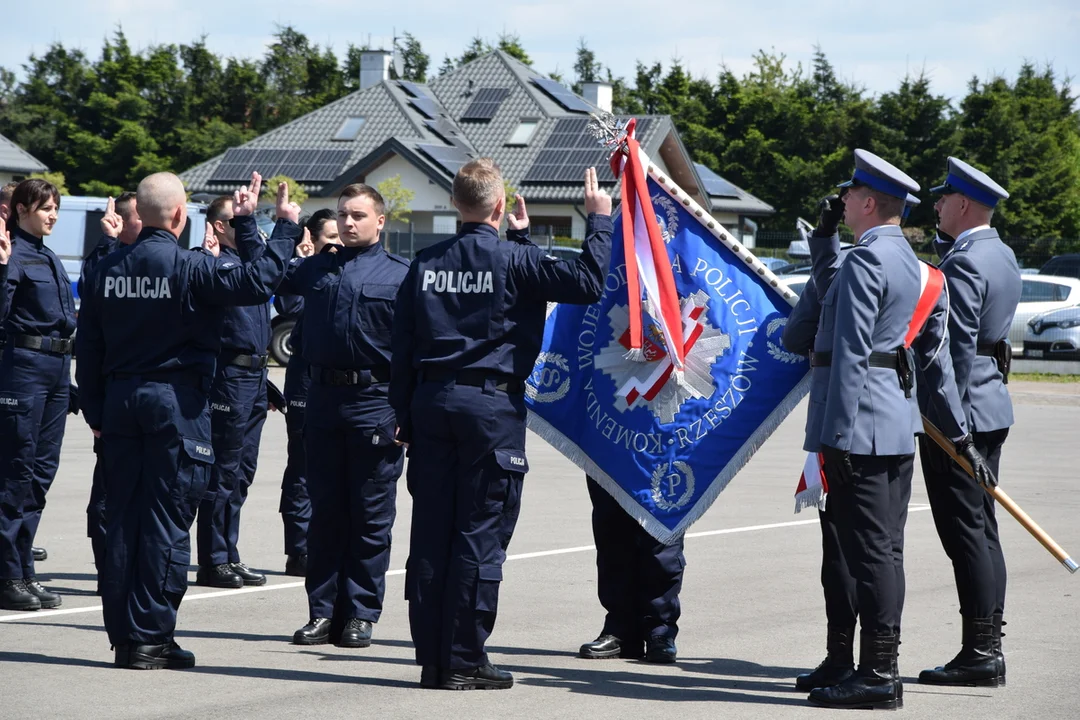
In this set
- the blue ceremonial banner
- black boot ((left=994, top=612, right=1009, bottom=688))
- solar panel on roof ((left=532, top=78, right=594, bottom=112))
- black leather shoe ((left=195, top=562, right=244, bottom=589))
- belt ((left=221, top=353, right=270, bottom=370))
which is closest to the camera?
black boot ((left=994, top=612, right=1009, bottom=688))

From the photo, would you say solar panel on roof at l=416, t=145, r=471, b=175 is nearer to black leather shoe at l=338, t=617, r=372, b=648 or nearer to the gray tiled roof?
the gray tiled roof

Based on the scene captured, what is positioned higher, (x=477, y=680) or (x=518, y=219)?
(x=518, y=219)

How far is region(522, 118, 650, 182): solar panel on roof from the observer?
2007 inches

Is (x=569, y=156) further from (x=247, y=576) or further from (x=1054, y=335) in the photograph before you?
(x=247, y=576)

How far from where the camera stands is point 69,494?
11.4 metres

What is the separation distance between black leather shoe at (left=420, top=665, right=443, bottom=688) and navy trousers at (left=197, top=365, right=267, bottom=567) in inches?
105

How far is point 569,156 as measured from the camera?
52000mm

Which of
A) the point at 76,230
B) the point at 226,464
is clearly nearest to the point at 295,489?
the point at 226,464

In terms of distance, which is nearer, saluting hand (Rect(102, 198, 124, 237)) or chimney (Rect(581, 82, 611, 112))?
saluting hand (Rect(102, 198, 124, 237))

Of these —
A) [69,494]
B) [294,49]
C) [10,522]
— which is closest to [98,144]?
[294,49]

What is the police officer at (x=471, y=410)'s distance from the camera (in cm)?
583

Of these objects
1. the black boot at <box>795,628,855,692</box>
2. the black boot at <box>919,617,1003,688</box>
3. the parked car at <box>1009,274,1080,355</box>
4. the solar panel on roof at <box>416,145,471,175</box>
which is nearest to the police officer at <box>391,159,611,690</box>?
the black boot at <box>795,628,855,692</box>

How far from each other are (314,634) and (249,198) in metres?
2.06

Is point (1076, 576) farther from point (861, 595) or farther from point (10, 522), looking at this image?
point (10, 522)
